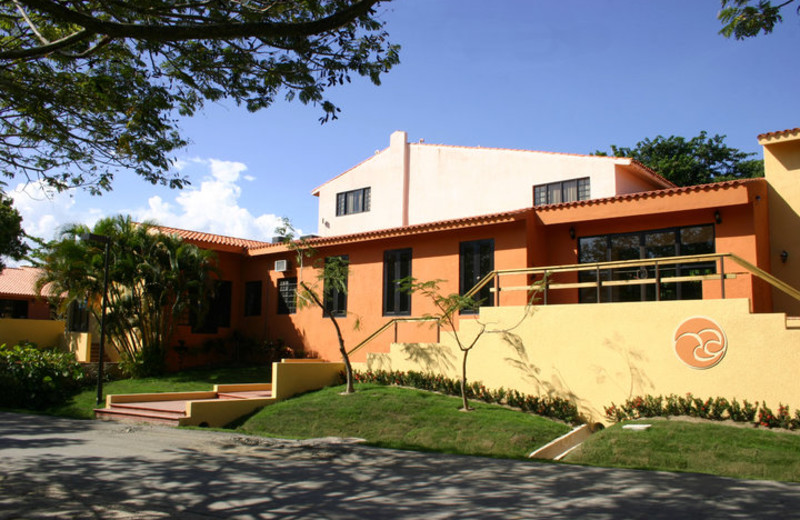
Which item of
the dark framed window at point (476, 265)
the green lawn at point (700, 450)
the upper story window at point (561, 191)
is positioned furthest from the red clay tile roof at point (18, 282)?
the green lawn at point (700, 450)

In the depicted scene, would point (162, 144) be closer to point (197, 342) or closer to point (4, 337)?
point (197, 342)

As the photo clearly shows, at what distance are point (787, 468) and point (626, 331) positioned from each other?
13.4ft

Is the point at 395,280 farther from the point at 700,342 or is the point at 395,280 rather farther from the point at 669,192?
the point at 700,342

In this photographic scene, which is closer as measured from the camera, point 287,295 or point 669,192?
point 669,192

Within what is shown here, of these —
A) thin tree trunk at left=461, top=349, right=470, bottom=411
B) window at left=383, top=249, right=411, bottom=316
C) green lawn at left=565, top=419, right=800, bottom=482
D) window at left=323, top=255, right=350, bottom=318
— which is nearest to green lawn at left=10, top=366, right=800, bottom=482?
green lawn at left=565, top=419, right=800, bottom=482

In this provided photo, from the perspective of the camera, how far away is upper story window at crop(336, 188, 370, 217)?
1246 inches

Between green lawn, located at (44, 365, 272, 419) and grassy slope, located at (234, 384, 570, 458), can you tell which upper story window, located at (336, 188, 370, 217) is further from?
grassy slope, located at (234, 384, 570, 458)

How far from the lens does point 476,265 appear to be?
16.5 m

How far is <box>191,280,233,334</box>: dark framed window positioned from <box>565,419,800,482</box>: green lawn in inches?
580

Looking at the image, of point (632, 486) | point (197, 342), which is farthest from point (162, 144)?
point (197, 342)

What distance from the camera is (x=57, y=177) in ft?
35.8

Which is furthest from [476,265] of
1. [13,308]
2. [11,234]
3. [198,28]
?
[13,308]

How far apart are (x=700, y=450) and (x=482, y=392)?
5.21 m

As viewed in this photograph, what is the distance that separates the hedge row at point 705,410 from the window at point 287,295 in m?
11.9
